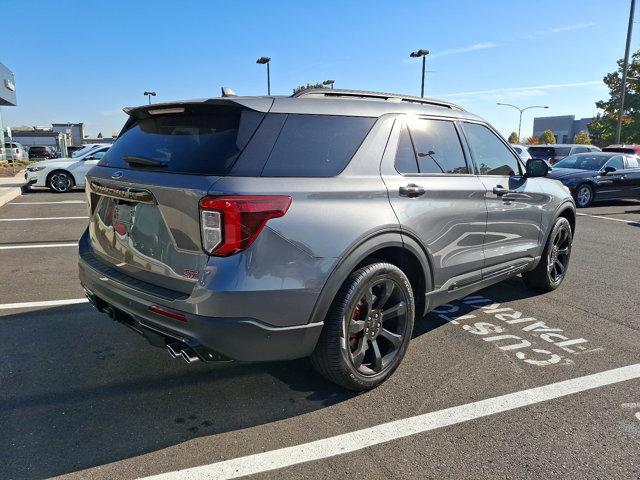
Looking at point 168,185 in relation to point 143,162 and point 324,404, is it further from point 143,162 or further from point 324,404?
point 324,404

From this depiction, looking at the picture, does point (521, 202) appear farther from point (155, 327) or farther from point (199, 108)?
point (155, 327)

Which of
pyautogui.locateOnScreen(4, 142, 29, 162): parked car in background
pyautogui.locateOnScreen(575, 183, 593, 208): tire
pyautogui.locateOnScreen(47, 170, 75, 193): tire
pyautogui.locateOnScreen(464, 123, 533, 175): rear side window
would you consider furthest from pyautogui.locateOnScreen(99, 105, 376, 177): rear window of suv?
Result: pyautogui.locateOnScreen(4, 142, 29, 162): parked car in background

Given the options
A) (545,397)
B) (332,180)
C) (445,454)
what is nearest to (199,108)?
(332,180)

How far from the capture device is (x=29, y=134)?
7081 cm

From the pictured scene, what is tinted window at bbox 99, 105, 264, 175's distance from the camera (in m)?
2.64

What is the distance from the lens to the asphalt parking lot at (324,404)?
8.21ft

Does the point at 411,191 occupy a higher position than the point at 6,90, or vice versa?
the point at 6,90

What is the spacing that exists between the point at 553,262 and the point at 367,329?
10.4 feet

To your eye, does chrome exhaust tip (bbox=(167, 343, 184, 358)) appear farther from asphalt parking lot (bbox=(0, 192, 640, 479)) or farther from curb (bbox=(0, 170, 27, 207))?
curb (bbox=(0, 170, 27, 207))

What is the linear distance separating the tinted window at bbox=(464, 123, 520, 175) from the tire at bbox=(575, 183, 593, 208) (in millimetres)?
10386

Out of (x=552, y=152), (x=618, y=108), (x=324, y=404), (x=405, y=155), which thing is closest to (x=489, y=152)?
(x=405, y=155)

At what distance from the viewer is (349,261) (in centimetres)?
286

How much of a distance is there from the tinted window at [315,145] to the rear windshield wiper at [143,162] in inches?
27.1

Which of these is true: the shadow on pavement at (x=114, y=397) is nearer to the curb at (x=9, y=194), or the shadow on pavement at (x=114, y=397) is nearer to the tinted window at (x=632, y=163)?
the curb at (x=9, y=194)
